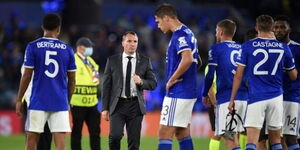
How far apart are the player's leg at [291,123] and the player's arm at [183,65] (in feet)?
7.59

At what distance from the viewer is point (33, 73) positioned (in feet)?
41.5

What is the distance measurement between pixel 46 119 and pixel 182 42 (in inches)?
92.9

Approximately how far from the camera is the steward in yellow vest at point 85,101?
1600cm

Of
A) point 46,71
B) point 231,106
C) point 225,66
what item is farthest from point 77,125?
point 231,106

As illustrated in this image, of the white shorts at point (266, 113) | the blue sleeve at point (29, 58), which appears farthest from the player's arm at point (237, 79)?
the blue sleeve at point (29, 58)

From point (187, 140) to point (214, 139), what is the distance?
173 cm

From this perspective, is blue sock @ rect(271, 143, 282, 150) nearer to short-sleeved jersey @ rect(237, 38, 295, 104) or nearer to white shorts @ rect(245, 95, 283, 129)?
white shorts @ rect(245, 95, 283, 129)

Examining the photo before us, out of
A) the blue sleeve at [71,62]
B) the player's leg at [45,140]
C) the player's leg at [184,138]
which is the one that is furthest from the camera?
the player's leg at [45,140]

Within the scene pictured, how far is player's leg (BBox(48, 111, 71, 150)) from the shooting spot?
41.3 feet

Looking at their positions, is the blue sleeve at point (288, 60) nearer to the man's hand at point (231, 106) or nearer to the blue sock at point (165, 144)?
the man's hand at point (231, 106)

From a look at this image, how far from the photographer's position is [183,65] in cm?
1245

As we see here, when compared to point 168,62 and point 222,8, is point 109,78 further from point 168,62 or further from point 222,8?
point 222,8

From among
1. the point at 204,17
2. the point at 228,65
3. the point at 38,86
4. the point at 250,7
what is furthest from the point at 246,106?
the point at 250,7

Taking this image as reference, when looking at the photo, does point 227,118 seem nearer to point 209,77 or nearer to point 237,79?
point 209,77
